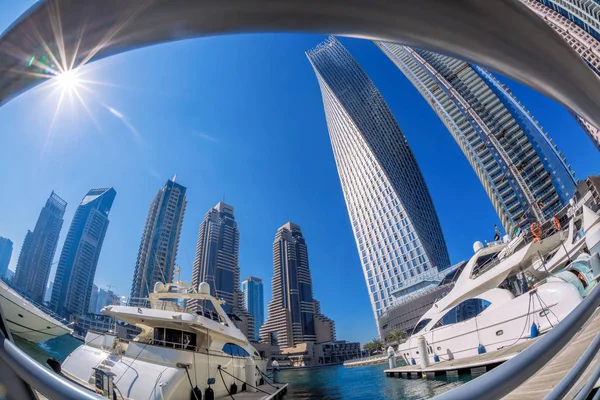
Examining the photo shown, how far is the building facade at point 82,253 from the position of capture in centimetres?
1286

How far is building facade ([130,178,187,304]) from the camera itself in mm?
25000

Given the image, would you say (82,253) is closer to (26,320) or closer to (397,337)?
(26,320)

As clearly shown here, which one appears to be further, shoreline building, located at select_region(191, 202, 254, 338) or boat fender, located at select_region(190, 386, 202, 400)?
shoreline building, located at select_region(191, 202, 254, 338)

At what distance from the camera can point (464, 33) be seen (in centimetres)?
81

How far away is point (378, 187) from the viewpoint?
68062 mm

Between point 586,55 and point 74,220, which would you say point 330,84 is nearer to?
point 586,55

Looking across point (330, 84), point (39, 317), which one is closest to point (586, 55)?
point (39, 317)

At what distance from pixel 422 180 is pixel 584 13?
50.9m

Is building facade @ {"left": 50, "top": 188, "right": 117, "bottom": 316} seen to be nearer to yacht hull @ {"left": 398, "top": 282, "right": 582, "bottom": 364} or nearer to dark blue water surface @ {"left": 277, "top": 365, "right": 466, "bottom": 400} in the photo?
dark blue water surface @ {"left": 277, "top": 365, "right": 466, "bottom": 400}

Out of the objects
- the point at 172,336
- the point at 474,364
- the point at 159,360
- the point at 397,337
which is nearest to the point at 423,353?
the point at 474,364

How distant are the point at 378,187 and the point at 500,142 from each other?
27613 mm

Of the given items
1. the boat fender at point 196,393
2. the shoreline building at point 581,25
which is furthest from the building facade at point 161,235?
the shoreline building at point 581,25

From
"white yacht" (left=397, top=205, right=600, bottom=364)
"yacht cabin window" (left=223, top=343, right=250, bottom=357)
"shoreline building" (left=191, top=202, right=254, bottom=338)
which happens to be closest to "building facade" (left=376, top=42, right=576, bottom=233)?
"white yacht" (left=397, top=205, right=600, bottom=364)

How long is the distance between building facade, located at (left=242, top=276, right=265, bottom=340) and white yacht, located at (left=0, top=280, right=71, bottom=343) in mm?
140933
